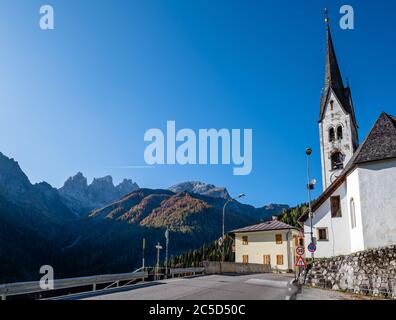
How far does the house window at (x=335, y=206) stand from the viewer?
1054 inches

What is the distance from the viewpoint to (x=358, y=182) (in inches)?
808

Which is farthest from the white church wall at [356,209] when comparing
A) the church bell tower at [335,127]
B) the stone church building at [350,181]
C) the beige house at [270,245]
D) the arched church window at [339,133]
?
the beige house at [270,245]

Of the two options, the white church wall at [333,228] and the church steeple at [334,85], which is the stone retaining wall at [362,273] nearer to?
the white church wall at [333,228]

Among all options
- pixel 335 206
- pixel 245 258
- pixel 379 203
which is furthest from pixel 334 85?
pixel 379 203

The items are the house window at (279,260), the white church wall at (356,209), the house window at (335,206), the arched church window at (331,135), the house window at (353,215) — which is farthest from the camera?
the house window at (279,260)

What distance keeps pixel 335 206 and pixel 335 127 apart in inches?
580

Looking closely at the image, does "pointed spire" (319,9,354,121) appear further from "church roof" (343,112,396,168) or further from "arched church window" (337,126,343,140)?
"church roof" (343,112,396,168)

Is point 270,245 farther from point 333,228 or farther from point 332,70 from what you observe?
point 332,70

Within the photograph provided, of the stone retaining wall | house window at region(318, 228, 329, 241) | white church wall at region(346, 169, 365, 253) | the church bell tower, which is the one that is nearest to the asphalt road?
the stone retaining wall

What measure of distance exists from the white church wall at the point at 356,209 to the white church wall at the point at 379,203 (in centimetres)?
45
